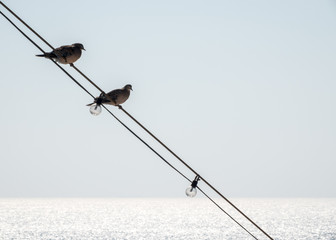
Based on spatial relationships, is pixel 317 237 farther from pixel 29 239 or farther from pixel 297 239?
pixel 29 239

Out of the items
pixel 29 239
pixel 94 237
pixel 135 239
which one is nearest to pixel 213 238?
pixel 135 239

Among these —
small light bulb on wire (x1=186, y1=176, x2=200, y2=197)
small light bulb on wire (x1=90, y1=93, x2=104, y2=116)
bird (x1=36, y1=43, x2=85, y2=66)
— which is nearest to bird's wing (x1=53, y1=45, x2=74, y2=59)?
bird (x1=36, y1=43, x2=85, y2=66)

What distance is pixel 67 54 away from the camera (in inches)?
448

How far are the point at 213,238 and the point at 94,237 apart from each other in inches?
1034

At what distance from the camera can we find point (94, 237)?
134 meters

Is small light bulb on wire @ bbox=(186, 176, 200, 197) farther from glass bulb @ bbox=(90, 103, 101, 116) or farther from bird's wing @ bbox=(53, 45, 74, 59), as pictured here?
bird's wing @ bbox=(53, 45, 74, 59)

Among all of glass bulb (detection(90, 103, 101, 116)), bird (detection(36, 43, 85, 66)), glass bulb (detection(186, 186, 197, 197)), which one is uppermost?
bird (detection(36, 43, 85, 66))

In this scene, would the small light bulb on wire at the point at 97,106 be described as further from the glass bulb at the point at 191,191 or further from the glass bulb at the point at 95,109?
the glass bulb at the point at 191,191

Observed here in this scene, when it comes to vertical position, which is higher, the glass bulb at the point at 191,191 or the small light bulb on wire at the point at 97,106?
the small light bulb on wire at the point at 97,106

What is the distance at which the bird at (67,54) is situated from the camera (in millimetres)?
11000

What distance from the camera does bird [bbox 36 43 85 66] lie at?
36.1ft

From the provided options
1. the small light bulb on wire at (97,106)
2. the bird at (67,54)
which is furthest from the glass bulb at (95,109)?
the bird at (67,54)

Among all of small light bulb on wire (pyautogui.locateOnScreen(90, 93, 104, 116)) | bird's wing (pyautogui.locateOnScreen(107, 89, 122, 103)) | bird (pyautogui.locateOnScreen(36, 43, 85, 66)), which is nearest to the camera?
small light bulb on wire (pyautogui.locateOnScreen(90, 93, 104, 116))

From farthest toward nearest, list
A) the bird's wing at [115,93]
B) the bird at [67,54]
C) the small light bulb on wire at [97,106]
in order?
1. the bird's wing at [115,93]
2. the bird at [67,54]
3. the small light bulb on wire at [97,106]
